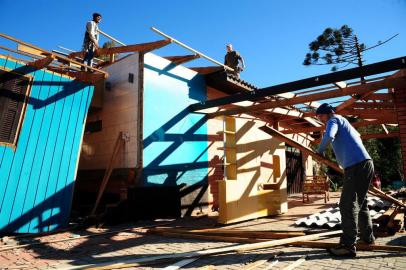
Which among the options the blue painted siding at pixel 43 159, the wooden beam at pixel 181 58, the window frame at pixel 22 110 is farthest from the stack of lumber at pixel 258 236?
the wooden beam at pixel 181 58

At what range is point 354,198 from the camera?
152 inches

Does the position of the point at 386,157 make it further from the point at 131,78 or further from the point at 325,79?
the point at 131,78

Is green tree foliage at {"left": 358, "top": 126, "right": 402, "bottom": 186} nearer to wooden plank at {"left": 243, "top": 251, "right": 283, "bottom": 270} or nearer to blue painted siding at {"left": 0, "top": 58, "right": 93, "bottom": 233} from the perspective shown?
wooden plank at {"left": 243, "top": 251, "right": 283, "bottom": 270}

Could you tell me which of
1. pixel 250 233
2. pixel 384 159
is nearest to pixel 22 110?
pixel 250 233

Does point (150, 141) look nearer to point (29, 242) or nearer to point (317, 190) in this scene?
point (29, 242)

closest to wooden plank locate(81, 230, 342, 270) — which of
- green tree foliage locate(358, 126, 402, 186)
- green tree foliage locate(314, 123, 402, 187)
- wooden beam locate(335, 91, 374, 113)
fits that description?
wooden beam locate(335, 91, 374, 113)

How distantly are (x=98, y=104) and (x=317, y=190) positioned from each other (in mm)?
8437

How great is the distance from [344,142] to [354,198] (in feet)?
2.45

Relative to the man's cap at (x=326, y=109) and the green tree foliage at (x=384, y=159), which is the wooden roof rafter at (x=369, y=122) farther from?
the green tree foliage at (x=384, y=159)

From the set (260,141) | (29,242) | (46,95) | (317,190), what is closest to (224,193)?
(260,141)

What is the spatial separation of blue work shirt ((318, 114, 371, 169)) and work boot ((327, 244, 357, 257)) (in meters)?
1.02

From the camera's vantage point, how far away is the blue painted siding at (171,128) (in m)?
8.41

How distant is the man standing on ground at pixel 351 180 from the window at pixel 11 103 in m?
5.83

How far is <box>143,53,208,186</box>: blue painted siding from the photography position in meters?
8.41
